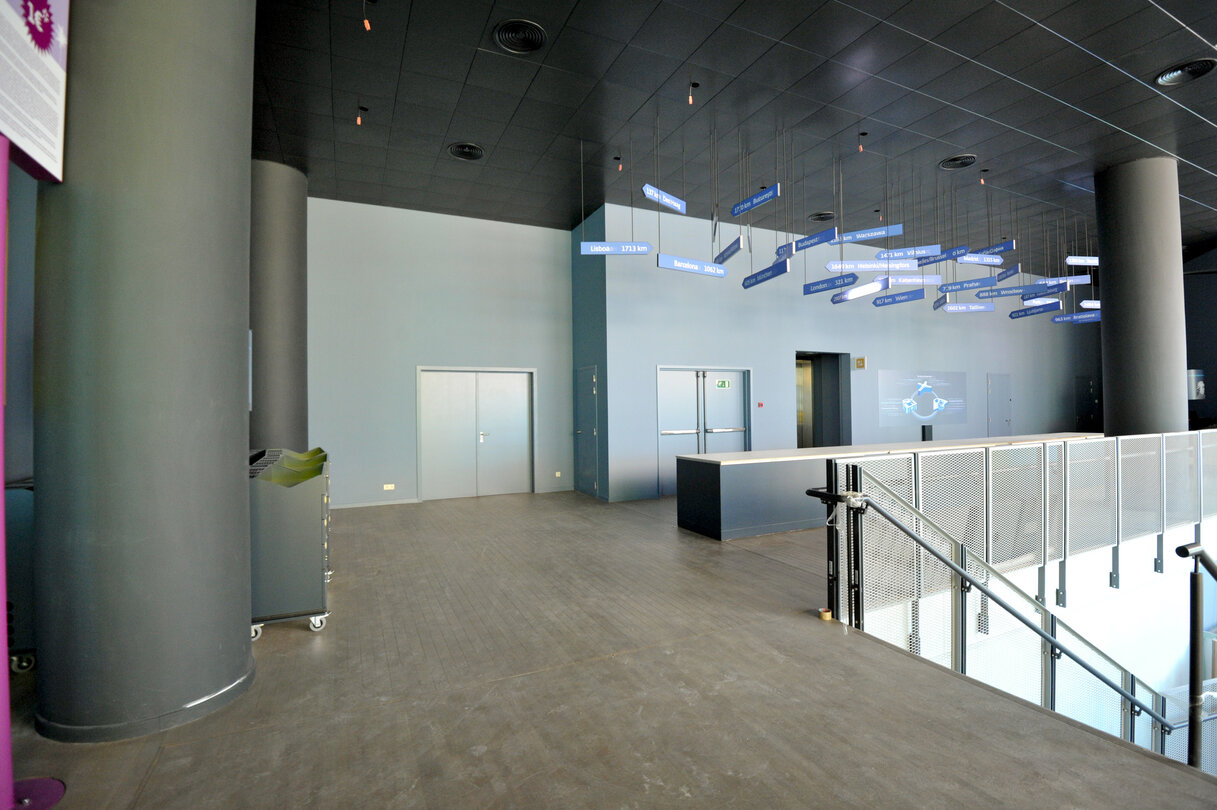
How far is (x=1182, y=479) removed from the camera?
7055 millimetres

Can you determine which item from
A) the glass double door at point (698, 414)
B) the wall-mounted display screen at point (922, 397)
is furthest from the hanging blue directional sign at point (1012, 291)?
the glass double door at point (698, 414)

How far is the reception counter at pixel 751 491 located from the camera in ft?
18.8

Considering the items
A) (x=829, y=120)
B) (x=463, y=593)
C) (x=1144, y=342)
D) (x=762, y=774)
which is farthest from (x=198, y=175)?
(x=1144, y=342)

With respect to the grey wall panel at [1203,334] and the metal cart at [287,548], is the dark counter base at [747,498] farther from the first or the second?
the grey wall panel at [1203,334]

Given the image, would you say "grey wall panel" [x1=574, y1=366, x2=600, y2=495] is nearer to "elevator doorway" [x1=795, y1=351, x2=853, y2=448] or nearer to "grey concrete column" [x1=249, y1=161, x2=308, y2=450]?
"grey concrete column" [x1=249, y1=161, x2=308, y2=450]

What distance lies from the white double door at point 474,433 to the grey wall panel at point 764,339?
158 centimetres

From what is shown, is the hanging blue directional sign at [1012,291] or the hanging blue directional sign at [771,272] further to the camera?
the hanging blue directional sign at [1012,291]

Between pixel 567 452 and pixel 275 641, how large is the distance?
5.98m

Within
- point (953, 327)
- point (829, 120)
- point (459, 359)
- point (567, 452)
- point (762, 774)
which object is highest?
point (829, 120)

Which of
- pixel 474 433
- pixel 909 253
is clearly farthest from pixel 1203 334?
pixel 474 433

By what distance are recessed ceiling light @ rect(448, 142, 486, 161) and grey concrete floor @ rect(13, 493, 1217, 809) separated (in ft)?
15.9

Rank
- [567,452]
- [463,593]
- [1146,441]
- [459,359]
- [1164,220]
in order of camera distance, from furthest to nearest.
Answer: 1. [567,452]
2. [459,359]
3. [1164,220]
4. [1146,441]
5. [463,593]

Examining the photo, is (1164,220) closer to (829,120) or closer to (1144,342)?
(1144,342)

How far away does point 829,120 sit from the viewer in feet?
19.1
